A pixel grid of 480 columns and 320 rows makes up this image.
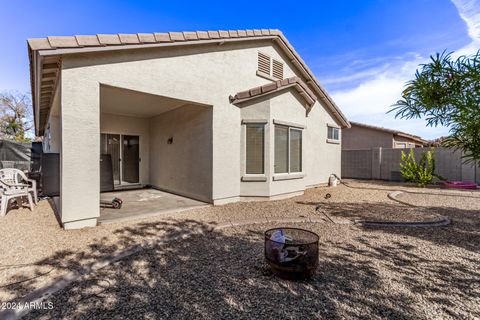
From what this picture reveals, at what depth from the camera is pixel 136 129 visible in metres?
11.6

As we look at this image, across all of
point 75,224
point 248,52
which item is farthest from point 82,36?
point 248,52

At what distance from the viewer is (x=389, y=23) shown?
873cm

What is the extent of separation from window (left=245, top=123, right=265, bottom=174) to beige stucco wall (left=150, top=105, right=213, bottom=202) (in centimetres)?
151

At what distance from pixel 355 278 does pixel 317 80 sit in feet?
36.6

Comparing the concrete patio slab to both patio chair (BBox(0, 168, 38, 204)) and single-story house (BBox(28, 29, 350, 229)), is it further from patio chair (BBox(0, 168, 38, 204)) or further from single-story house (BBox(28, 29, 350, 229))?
patio chair (BBox(0, 168, 38, 204))

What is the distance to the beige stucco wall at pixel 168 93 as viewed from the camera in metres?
→ 5.27

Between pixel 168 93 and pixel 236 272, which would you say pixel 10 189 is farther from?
pixel 236 272

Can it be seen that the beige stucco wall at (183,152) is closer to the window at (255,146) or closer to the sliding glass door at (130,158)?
the sliding glass door at (130,158)

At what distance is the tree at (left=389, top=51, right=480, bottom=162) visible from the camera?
139 inches

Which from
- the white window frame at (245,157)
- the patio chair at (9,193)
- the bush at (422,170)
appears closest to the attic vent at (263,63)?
the white window frame at (245,157)

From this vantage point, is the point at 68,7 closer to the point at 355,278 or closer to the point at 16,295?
the point at 16,295

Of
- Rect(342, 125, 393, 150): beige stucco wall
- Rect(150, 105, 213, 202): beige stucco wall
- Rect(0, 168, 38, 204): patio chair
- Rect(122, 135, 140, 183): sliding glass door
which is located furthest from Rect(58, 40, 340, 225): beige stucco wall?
Rect(342, 125, 393, 150): beige stucco wall

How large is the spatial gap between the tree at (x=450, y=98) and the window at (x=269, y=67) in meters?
6.25

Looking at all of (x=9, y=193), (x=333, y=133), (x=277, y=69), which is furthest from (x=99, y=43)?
(x=333, y=133)
